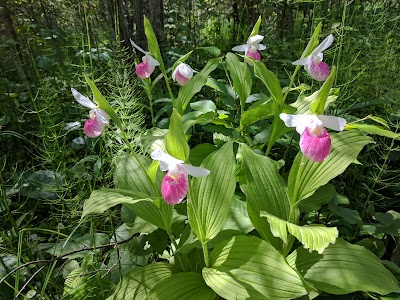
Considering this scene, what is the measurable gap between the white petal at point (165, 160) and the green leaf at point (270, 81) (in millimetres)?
717

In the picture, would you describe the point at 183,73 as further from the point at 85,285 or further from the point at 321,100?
the point at 85,285

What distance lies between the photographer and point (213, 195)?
4.10 feet

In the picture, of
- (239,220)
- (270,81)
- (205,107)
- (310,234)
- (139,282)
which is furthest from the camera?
(205,107)

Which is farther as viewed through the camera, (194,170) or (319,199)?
(319,199)

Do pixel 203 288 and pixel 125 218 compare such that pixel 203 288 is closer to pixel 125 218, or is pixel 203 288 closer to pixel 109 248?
pixel 125 218

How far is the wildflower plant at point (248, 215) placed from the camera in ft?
3.25

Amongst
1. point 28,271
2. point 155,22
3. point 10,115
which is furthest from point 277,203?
point 155,22

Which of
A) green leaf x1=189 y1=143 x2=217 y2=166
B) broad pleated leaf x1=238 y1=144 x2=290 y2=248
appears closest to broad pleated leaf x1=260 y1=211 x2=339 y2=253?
broad pleated leaf x1=238 y1=144 x2=290 y2=248

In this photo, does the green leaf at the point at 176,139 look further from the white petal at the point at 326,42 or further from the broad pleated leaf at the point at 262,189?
the white petal at the point at 326,42

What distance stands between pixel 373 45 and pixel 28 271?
2581mm

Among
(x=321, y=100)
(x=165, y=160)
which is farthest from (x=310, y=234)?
(x=165, y=160)

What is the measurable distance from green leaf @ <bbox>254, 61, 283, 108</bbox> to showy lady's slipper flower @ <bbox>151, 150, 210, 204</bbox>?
696 mm

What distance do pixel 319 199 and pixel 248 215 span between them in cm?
35

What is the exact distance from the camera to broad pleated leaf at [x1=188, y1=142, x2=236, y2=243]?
1171 millimetres
